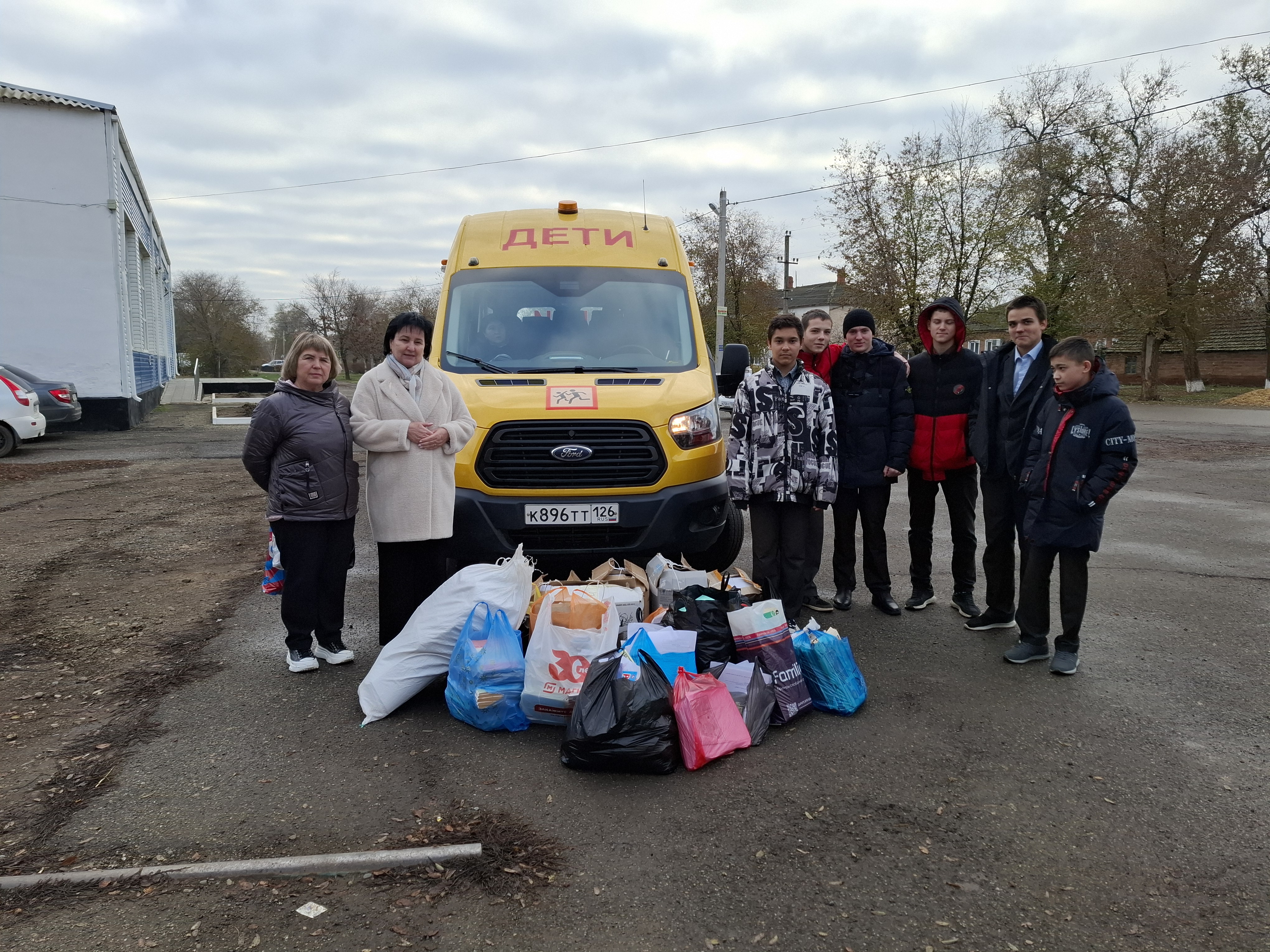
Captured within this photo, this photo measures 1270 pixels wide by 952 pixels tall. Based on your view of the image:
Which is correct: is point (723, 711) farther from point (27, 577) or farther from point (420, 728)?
point (27, 577)

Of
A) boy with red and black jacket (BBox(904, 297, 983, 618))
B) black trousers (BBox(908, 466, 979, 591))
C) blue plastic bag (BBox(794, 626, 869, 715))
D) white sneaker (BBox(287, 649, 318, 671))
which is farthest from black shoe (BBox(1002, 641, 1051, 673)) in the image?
white sneaker (BBox(287, 649, 318, 671))

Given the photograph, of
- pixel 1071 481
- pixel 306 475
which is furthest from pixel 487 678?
pixel 1071 481

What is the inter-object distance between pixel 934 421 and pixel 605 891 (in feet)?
12.4

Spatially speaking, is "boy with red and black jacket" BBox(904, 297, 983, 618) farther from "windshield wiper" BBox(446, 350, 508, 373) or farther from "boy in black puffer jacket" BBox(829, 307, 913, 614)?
"windshield wiper" BBox(446, 350, 508, 373)

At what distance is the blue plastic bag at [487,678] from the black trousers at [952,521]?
9.70 feet

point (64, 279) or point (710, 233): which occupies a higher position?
point (710, 233)

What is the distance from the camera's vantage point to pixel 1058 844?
2.97 m

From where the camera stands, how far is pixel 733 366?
5891 mm

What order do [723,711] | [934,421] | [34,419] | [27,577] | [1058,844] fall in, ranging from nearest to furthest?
[1058,844], [723,711], [934,421], [27,577], [34,419]

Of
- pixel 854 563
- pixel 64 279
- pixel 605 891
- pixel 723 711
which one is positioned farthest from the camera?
pixel 64 279

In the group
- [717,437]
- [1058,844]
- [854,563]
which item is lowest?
[1058,844]

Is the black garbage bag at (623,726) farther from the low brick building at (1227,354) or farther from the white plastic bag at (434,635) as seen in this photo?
the low brick building at (1227,354)

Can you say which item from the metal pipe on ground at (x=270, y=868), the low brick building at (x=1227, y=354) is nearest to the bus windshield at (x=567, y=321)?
the metal pipe on ground at (x=270, y=868)

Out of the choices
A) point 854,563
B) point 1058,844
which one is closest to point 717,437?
point 854,563
